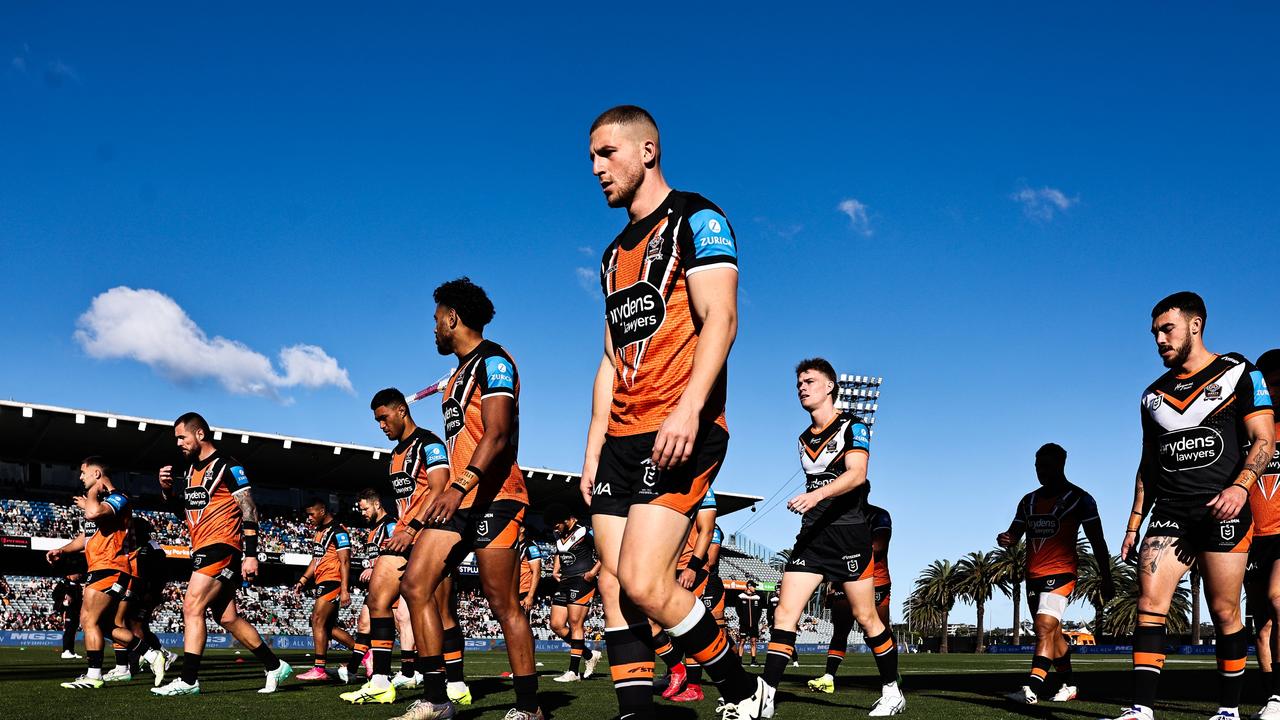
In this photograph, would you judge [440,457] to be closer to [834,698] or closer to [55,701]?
[55,701]

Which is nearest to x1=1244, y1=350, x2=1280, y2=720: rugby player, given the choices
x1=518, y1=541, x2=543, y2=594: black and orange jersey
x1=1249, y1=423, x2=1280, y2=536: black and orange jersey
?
x1=1249, y1=423, x2=1280, y2=536: black and orange jersey

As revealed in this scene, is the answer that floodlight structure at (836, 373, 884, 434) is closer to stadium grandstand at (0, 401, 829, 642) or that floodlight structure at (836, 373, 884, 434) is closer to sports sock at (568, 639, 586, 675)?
stadium grandstand at (0, 401, 829, 642)

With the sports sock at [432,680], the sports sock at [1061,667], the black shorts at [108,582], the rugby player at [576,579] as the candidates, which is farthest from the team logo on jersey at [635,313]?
the rugby player at [576,579]

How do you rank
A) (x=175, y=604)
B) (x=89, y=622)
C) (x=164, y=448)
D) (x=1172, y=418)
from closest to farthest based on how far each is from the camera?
(x=1172, y=418), (x=89, y=622), (x=175, y=604), (x=164, y=448)

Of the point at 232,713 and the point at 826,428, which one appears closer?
the point at 232,713

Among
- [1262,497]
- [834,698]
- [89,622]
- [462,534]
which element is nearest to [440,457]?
[462,534]

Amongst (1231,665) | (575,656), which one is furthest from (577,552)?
(1231,665)

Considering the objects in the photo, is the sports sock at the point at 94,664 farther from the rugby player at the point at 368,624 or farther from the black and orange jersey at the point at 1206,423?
the black and orange jersey at the point at 1206,423

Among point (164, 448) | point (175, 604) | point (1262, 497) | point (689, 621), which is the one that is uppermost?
point (164, 448)

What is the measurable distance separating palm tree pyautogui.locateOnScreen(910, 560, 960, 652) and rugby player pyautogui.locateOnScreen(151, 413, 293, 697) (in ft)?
224

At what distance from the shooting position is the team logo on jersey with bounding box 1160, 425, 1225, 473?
19.3 ft

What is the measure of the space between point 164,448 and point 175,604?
7.26 meters

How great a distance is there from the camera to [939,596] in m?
74.6

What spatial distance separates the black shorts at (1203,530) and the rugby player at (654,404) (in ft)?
10.0
